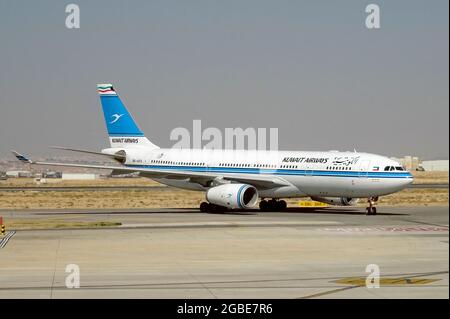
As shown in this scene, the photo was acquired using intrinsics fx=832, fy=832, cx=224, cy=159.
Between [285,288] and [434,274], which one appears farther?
[434,274]

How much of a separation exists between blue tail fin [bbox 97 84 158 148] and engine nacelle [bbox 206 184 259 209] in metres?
12.8

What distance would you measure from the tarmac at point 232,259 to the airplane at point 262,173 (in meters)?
6.38

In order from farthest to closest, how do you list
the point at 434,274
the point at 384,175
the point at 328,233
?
the point at 384,175
the point at 328,233
the point at 434,274

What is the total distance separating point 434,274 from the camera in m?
22.3

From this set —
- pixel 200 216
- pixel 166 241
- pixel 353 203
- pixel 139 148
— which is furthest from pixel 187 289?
pixel 139 148

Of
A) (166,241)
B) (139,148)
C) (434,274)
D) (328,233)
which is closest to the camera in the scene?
(434,274)

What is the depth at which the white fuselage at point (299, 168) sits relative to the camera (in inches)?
1940

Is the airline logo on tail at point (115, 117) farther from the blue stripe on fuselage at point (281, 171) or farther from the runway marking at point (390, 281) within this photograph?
the runway marking at point (390, 281)

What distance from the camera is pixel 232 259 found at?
2608cm

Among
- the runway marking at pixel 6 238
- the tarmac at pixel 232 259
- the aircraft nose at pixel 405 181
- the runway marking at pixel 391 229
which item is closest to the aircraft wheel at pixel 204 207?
the tarmac at pixel 232 259

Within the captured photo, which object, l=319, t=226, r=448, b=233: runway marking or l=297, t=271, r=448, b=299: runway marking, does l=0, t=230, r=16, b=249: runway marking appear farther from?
l=297, t=271, r=448, b=299: runway marking

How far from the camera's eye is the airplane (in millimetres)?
49562
